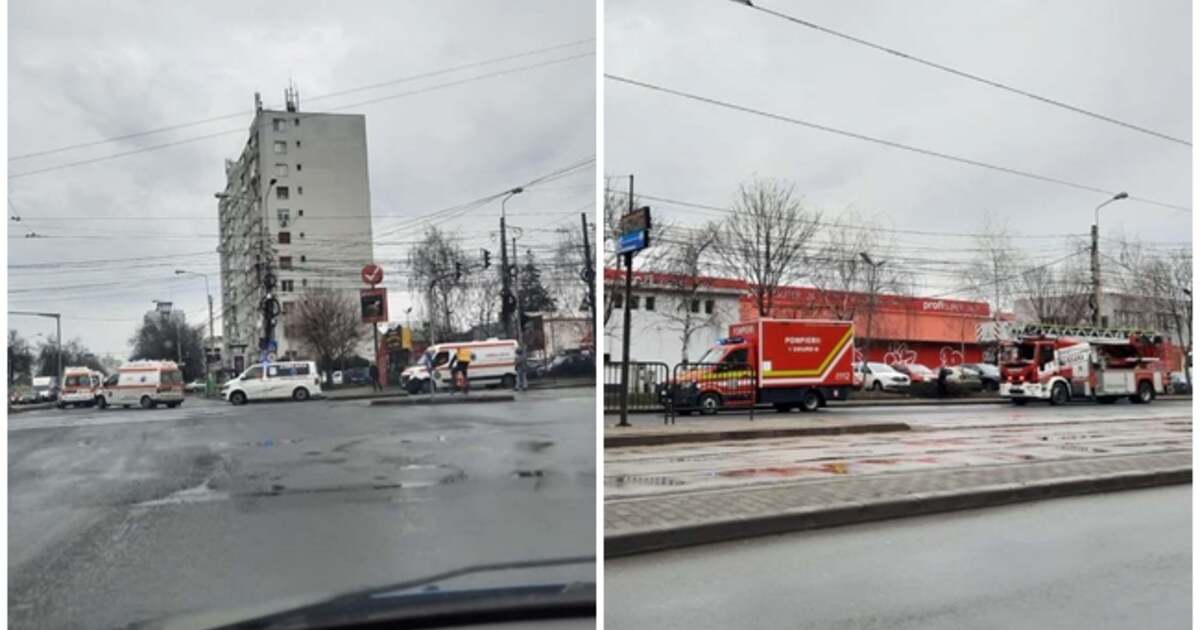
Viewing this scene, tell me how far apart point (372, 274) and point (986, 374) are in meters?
4.09

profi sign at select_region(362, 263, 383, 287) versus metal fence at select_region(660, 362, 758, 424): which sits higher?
profi sign at select_region(362, 263, 383, 287)

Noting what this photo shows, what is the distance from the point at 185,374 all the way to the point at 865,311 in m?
3.56

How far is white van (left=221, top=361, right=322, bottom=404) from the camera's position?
2.45 meters

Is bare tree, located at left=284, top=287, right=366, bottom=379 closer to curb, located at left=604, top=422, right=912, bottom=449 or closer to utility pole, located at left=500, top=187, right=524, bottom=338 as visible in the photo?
utility pole, located at left=500, top=187, right=524, bottom=338

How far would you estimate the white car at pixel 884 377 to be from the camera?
5139 millimetres

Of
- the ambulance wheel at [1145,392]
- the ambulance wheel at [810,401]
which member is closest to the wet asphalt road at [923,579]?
the ambulance wheel at [1145,392]

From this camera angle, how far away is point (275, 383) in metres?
2.51

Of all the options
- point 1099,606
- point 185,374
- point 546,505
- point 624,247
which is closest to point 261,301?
point 185,374

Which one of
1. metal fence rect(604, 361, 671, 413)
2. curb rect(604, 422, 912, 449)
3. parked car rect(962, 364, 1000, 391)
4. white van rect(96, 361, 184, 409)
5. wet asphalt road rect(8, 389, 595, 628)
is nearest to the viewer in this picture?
wet asphalt road rect(8, 389, 595, 628)

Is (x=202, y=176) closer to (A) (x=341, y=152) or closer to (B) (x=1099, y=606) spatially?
(A) (x=341, y=152)

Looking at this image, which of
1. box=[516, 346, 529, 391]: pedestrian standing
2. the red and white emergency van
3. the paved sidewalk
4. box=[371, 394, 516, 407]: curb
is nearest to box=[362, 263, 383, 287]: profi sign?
box=[371, 394, 516, 407]: curb

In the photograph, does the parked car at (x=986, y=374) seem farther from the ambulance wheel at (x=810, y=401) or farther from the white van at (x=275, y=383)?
the white van at (x=275, y=383)

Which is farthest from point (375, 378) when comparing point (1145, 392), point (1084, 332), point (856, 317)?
point (1084, 332)

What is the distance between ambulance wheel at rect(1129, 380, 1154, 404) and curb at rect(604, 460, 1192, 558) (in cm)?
99
